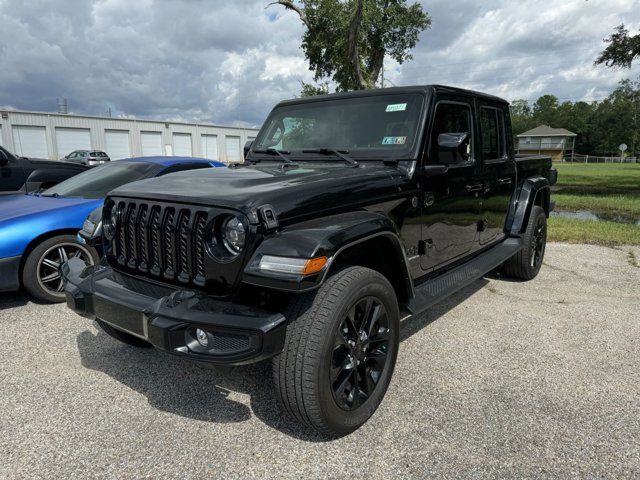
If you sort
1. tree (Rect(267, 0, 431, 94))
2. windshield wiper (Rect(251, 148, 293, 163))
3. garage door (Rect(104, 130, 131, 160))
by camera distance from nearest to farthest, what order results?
1. windshield wiper (Rect(251, 148, 293, 163))
2. tree (Rect(267, 0, 431, 94))
3. garage door (Rect(104, 130, 131, 160))

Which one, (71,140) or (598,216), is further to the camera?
(71,140)

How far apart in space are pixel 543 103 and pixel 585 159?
48359mm

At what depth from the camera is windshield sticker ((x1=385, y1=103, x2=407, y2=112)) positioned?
337cm

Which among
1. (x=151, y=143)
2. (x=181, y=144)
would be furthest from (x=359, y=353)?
(x=181, y=144)

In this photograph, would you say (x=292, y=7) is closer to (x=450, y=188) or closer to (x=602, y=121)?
(x=450, y=188)

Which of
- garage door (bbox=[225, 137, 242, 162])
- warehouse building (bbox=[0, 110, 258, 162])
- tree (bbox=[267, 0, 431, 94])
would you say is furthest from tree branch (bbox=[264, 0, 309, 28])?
garage door (bbox=[225, 137, 242, 162])

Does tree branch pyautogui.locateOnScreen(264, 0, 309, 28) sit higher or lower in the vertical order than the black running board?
higher

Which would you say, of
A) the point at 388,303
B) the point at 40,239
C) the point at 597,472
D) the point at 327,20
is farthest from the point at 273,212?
the point at 327,20

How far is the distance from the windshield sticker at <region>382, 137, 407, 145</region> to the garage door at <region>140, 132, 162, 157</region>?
42.9 m

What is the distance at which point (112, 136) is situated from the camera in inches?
1617

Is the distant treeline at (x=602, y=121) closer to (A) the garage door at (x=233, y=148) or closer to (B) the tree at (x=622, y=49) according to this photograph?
(A) the garage door at (x=233, y=148)

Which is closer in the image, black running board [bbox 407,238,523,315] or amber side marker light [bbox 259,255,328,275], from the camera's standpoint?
amber side marker light [bbox 259,255,328,275]

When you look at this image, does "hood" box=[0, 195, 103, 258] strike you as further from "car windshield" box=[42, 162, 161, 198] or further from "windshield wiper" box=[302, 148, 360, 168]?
"windshield wiper" box=[302, 148, 360, 168]

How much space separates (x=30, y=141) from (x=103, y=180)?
37606 millimetres
